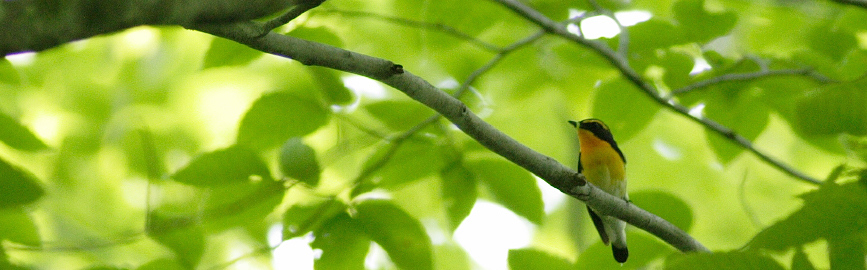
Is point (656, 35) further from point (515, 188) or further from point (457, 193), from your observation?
point (457, 193)

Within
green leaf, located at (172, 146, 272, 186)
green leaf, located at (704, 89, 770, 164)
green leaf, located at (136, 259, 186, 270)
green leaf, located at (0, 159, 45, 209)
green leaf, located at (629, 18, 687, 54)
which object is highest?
green leaf, located at (0, 159, 45, 209)

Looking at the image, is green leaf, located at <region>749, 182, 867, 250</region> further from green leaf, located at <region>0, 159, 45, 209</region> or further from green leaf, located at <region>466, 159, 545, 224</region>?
green leaf, located at <region>0, 159, 45, 209</region>

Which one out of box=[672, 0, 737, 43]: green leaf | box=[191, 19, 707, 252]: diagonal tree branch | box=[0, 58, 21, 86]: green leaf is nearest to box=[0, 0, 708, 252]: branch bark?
box=[191, 19, 707, 252]: diagonal tree branch

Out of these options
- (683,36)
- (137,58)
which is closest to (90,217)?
(137,58)

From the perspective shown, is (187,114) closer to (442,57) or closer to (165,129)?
(165,129)

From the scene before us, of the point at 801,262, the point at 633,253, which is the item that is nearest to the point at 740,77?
the point at 633,253

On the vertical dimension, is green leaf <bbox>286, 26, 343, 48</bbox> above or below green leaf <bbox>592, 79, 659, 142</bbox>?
above
